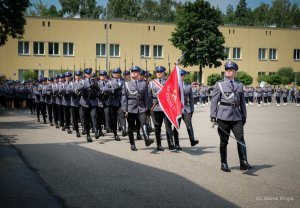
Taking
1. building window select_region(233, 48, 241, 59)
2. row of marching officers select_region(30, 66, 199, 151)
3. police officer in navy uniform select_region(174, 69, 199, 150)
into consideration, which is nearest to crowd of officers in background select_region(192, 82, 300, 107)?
building window select_region(233, 48, 241, 59)

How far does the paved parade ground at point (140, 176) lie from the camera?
20.4 ft

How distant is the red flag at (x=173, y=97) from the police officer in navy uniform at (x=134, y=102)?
579 millimetres

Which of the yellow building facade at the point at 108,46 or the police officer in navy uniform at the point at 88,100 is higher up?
the yellow building facade at the point at 108,46

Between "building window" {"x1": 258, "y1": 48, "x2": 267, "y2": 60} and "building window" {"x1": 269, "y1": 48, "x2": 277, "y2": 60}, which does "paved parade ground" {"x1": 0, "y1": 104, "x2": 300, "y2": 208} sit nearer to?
"building window" {"x1": 258, "y1": 48, "x2": 267, "y2": 60}

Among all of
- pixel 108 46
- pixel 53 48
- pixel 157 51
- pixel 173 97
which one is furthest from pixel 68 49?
pixel 173 97

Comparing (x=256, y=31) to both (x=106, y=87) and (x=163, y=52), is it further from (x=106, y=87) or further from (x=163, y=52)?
(x=106, y=87)

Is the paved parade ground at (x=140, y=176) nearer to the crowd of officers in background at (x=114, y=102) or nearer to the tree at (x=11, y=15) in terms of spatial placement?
the crowd of officers in background at (x=114, y=102)

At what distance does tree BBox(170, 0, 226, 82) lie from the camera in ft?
165

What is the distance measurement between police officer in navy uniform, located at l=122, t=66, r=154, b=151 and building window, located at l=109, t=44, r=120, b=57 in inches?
1779

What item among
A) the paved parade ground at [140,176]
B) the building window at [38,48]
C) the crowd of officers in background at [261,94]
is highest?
the building window at [38,48]

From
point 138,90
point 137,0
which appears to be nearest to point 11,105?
point 138,90

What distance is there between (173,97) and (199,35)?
41808mm

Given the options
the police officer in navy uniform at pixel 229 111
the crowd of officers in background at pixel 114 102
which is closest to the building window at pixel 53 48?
the crowd of officers in background at pixel 114 102

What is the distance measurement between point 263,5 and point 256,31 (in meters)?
34.3
